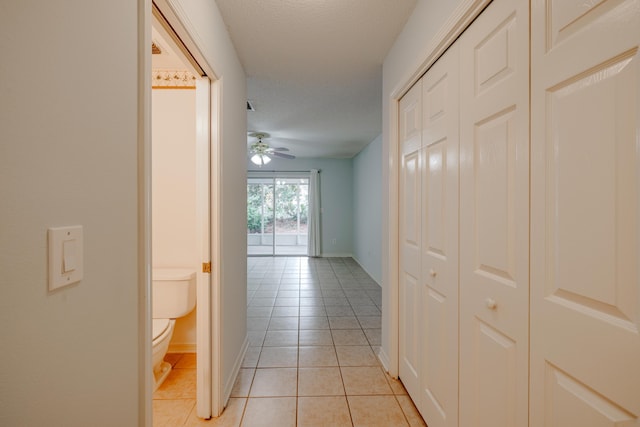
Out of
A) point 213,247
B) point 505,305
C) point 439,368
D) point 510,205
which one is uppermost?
point 510,205

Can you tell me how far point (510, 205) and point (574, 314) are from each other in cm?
38

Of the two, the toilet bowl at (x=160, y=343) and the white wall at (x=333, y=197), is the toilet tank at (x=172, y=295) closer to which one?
the toilet bowl at (x=160, y=343)

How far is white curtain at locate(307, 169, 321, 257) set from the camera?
7.23 meters

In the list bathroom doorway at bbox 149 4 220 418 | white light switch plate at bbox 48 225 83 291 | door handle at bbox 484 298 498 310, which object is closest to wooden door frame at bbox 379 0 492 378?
door handle at bbox 484 298 498 310

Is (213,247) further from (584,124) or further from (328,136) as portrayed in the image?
(328,136)

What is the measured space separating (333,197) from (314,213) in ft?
2.14

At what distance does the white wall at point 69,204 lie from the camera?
489mm

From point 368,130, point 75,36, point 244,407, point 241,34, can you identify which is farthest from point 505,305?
point 368,130

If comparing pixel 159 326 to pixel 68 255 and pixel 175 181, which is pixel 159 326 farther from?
pixel 68 255

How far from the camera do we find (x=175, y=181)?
8.06 feet

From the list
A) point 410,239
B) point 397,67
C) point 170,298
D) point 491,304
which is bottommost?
point 170,298

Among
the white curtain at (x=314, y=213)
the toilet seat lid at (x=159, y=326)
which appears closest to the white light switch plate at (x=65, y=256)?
the toilet seat lid at (x=159, y=326)

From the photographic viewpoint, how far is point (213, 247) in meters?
1.70

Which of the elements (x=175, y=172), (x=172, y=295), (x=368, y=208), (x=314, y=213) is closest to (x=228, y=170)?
(x=175, y=172)
